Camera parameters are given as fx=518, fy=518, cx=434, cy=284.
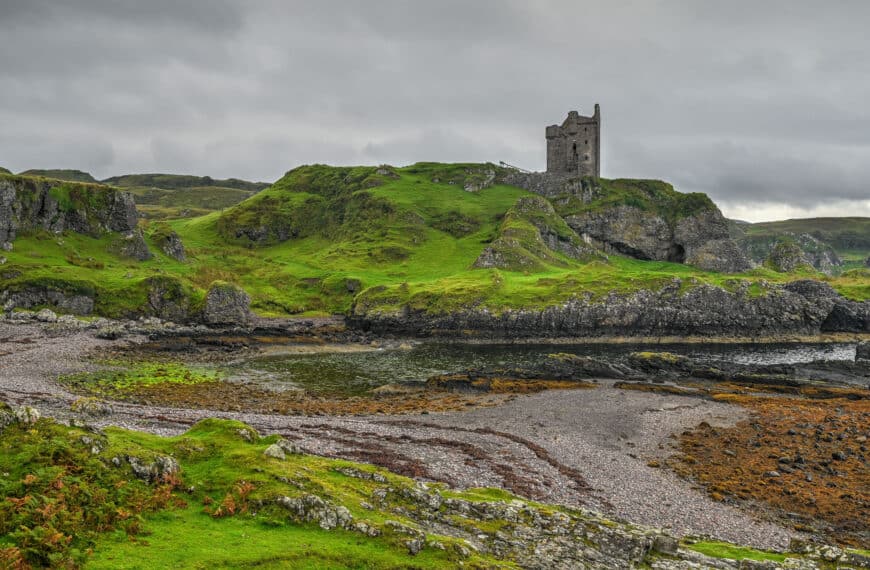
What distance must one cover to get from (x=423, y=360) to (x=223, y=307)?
5054 centimetres

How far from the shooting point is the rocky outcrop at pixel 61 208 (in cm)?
11769

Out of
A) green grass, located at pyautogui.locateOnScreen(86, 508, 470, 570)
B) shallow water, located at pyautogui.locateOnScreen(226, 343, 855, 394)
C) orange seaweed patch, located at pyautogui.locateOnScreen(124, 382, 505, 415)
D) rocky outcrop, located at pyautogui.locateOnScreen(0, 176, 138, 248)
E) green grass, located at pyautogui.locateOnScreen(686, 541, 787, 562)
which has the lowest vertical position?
shallow water, located at pyautogui.locateOnScreen(226, 343, 855, 394)

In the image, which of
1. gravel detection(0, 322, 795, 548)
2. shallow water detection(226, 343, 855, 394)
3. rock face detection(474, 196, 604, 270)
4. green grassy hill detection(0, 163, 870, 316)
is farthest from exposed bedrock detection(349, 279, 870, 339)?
gravel detection(0, 322, 795, 548)

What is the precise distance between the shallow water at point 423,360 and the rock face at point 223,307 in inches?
1267

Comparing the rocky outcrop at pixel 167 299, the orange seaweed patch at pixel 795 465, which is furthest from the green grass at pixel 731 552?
the rocky outcrop at pixel 167 299

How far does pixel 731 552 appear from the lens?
68.1 feet

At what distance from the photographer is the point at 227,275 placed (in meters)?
149

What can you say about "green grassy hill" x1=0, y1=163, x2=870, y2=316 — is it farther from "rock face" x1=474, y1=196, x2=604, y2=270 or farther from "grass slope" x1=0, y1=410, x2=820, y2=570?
"grass slope" x1=0, y1=410, x2=820, y2=570

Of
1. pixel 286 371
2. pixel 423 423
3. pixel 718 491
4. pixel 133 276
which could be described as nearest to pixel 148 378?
pixel 286 371

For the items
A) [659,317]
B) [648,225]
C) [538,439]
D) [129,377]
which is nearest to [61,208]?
[129,377]

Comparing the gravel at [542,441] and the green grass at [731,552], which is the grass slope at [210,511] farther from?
the gravel at [542,441]

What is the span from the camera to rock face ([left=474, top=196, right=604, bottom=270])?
14925 cm

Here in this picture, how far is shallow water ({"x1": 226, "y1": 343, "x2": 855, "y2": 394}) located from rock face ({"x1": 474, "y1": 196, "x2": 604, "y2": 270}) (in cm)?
5201

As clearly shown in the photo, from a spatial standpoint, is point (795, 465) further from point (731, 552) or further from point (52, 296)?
point (52, 296)
